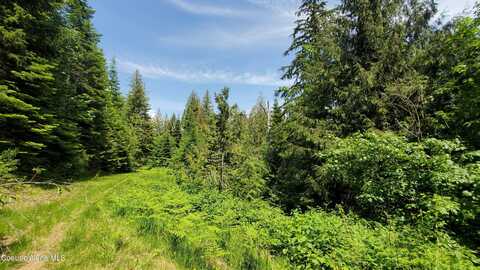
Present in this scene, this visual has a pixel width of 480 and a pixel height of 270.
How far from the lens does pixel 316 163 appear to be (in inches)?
400

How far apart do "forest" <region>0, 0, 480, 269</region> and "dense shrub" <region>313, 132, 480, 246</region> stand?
0.05m

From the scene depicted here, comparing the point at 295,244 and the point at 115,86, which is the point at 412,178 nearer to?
the point at 295,244

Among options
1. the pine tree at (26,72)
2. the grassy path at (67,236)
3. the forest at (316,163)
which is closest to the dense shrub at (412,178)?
the forest at (316,163)

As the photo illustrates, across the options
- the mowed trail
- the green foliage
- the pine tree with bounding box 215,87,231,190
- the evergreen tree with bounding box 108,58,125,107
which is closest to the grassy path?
the mowed trail

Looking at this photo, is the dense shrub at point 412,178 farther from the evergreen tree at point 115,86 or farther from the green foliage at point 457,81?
the evergreen tree at point 115,86

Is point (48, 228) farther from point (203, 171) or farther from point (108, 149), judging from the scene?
point (108, 149)

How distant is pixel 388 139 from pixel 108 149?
25.8m

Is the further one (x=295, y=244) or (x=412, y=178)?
(x=412, y=178)

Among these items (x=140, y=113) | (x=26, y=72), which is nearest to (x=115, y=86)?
(x=140, y=113)

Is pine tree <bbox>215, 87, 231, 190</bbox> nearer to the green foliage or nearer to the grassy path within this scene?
the grassy path

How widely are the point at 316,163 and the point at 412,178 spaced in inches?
158

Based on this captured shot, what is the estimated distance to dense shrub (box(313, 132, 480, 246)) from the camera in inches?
213

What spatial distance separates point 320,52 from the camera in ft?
34.3

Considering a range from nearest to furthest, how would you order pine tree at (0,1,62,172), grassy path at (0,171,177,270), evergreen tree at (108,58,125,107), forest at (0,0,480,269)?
grassy path at (0,171,177,270), forest at (0,0,480,269), pine tree at (0,1,62,172), evergreen tree at (108,58,125,107)
